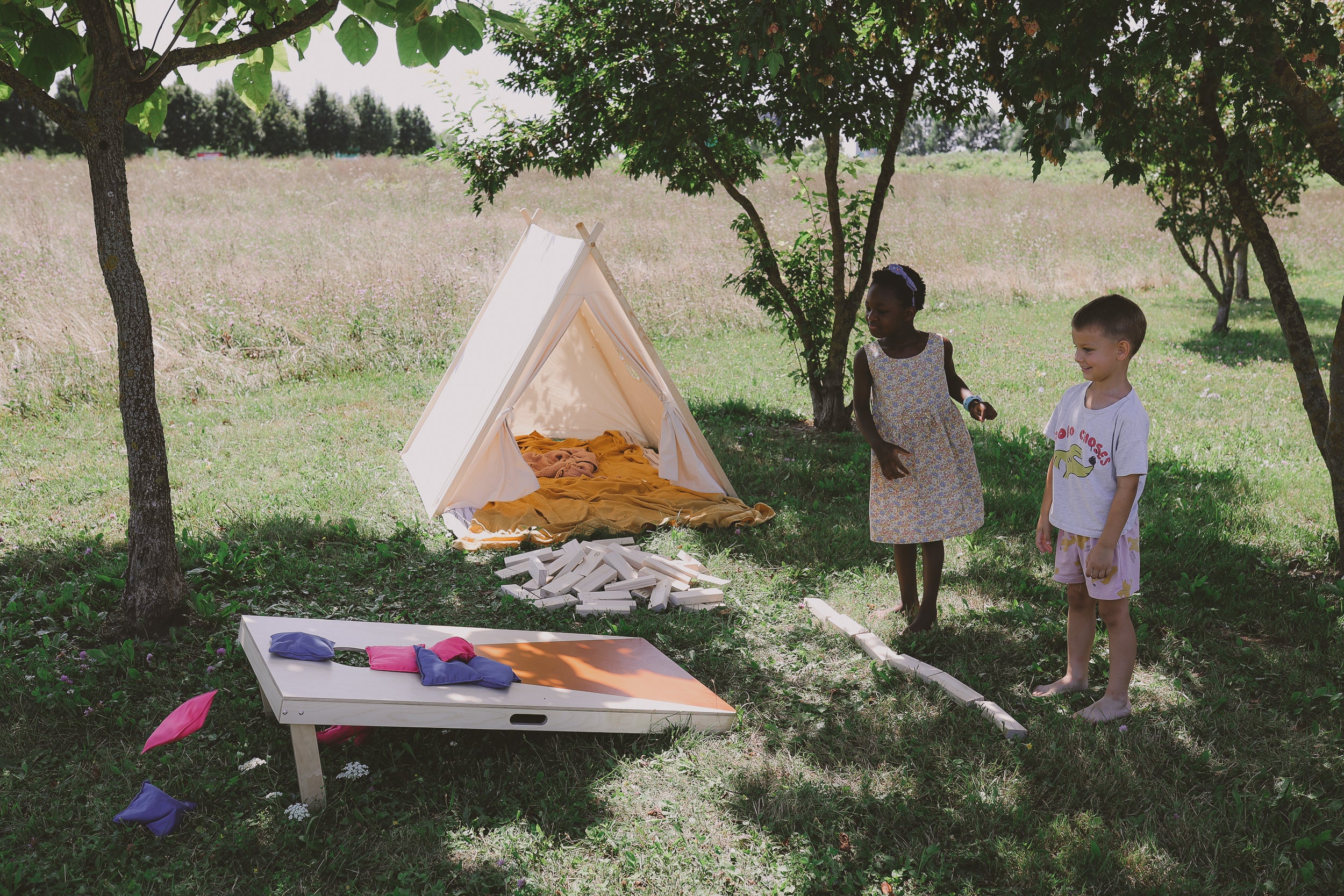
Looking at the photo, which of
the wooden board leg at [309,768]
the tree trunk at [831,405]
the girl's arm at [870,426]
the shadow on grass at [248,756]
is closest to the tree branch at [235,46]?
the shadow on grass at [248,756]

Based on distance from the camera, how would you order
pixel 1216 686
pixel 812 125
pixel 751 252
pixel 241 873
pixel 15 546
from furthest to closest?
pixel 751 252, pixel 812 125, pixel 15 546, pixel 1216 686, pixel 241 873

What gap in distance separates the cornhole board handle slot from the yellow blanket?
2.35m

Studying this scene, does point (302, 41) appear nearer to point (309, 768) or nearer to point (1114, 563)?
point (309, 768)

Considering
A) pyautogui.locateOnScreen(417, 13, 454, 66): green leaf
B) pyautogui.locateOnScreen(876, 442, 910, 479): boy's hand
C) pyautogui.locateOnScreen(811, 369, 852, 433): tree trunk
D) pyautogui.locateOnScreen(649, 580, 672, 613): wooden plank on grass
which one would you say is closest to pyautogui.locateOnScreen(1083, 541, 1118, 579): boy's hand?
pyautogui.locateOnScreen(876, 442, 910, 479): boy's hand

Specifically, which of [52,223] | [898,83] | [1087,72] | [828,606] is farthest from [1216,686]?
[52,223]

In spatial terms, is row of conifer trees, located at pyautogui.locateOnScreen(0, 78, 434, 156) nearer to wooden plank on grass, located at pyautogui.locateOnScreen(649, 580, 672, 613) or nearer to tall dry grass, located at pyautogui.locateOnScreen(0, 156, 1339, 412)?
tall dry grass, located at pyautogui.locateOnScreen(0, 156, 1339, 412)

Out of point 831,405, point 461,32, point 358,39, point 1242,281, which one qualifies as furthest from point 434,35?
point 1242,281

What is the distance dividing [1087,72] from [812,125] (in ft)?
10.5

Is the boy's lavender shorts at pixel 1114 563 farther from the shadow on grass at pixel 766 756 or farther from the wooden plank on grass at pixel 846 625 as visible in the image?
the wooden plank on grass at pixel 846 625

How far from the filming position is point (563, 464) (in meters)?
6.54

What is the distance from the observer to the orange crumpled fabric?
6465 mm

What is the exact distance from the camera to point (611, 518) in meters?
5.67

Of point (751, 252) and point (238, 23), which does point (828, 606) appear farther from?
point (751, 252)

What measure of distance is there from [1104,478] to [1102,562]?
29 cm
